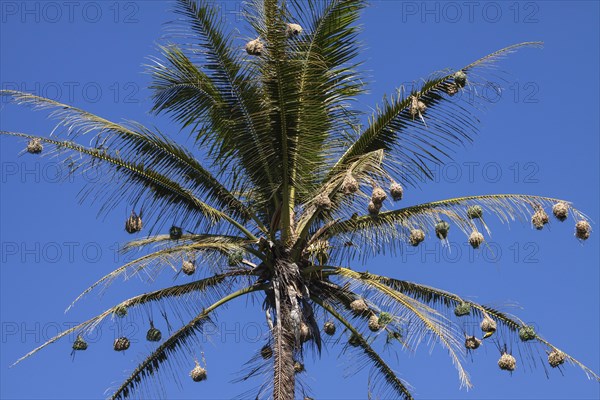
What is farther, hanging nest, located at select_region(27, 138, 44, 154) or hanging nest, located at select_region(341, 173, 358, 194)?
hanging nest, located at select_region(27, 138, 44, 154)

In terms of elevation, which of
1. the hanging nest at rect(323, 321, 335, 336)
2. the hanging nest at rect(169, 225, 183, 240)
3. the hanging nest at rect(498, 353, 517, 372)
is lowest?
the hanging nest at rect(498, 353, 517, 372)

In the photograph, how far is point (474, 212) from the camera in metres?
20.0

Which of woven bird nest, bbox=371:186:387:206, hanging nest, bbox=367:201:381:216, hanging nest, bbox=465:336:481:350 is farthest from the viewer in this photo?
hanging nest, bbox=465:336:481:350

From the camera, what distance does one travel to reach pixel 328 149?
68.5 feet

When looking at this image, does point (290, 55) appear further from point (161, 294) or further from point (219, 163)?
point (161, 294)

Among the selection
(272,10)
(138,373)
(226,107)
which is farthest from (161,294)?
(272,10)

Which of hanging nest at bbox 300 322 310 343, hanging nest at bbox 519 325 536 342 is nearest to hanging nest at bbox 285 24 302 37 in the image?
hanging nest at bbox 300 322 310 343

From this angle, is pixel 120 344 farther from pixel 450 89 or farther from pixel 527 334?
pixel 450 89

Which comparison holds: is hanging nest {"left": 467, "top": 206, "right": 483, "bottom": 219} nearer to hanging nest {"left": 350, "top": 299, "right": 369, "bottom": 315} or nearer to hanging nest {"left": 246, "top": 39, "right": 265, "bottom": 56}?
hanging nest {"left": 350, "top": 299, "right": 369, "bottom": 315}

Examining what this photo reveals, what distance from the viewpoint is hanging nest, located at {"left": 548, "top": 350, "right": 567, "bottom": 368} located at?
66.2 ft

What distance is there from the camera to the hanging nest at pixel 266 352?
65.1 feet

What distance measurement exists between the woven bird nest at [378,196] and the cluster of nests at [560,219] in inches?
87.1

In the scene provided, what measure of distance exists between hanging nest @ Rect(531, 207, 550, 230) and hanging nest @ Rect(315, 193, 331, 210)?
2.67m

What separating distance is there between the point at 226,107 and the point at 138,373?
12.0 feet
